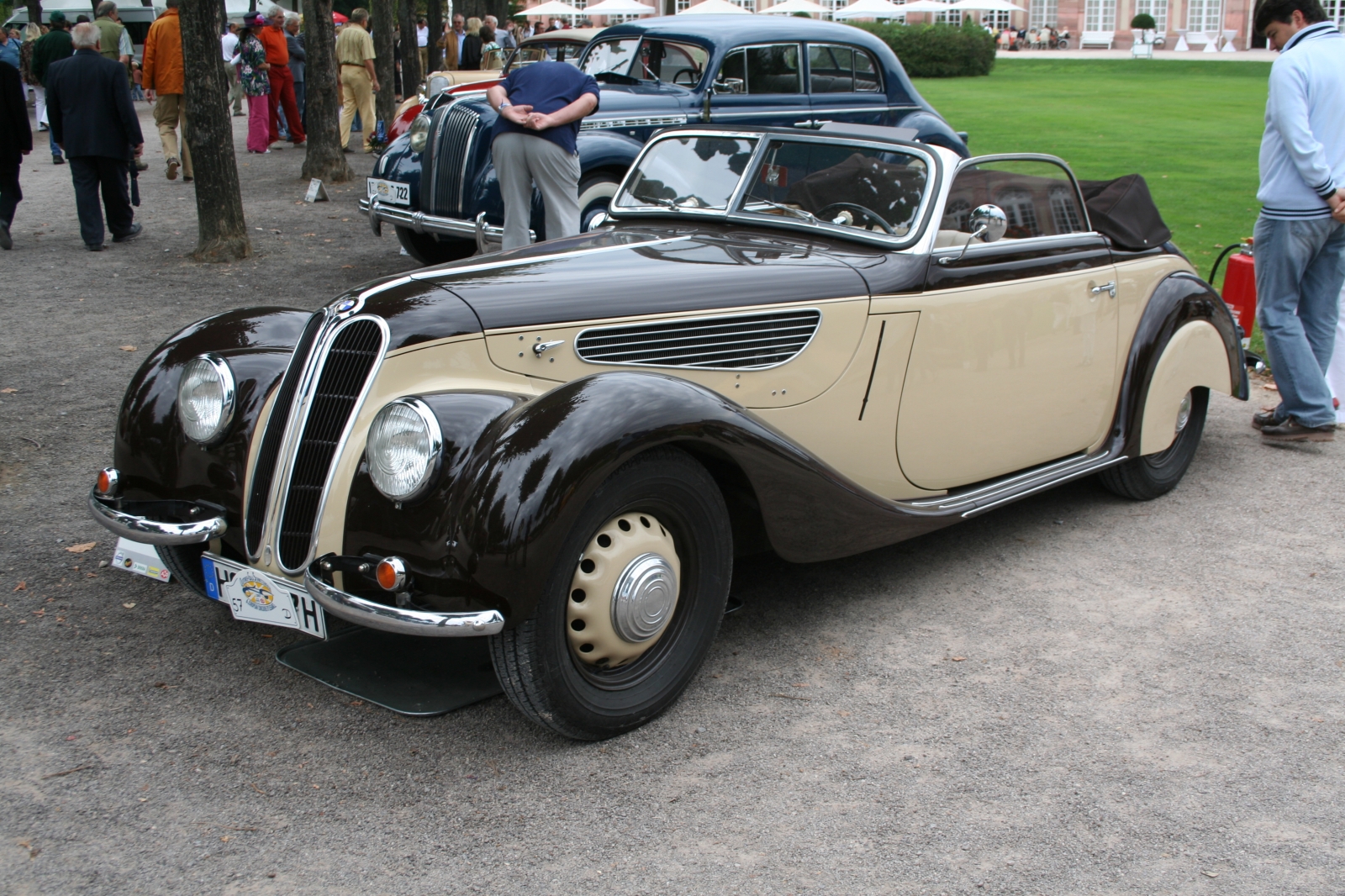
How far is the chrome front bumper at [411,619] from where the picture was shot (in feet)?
9.30

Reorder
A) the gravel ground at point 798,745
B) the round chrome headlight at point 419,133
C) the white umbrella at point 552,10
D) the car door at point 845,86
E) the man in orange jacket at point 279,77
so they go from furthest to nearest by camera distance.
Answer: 1. the white umbrella at point 552,10
2. the man in orange jacket at point 279,77
3. the car door at point 845,86
4. the round chrome headlight at point 419,133
5. the gravel ground at point 798,745

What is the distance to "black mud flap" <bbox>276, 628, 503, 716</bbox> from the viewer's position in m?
3.24

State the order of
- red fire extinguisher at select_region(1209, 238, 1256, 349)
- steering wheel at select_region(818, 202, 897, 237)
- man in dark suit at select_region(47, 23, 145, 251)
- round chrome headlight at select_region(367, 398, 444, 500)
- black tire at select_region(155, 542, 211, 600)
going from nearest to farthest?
round chrome headlight at select_region(367, 398, 444, 500) → black tire at select_region(155, 542, 211, 600) → steering wheel at select_region(818, 202, 897, 237) → red fire extinguisher at select_region(1209, 238, 1256, 349) → man in dark suit at select_region(47, 23, 145, 251)

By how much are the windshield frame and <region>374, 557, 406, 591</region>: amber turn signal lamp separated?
2164 millimetres

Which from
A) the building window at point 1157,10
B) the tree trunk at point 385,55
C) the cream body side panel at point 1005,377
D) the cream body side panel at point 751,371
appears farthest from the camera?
the building window at point 1157,10

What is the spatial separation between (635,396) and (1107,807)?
1.64 meters

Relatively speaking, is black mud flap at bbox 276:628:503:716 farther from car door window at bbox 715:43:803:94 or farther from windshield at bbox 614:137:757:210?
car door window at bbox 715:43:803:94

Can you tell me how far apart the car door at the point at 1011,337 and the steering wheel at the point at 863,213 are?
8.5 inches

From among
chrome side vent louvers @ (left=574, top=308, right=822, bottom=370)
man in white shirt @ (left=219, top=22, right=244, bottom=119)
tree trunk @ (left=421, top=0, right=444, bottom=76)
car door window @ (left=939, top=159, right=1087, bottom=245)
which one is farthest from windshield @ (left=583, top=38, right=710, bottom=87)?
tree trunk @ (left=421, top=0, right=444, bottom=76)

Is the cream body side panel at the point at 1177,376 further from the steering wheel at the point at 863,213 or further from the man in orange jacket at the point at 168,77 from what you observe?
the man in orange jacket at the point at 168,77

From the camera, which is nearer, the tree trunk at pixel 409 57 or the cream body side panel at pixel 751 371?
the cream body side panel at pixel 751 371

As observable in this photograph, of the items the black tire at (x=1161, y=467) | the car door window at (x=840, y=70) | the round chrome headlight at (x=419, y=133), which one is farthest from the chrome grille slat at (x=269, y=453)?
the car door window at (x=840, y=70)

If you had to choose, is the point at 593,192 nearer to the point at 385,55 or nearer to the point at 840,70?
the point at 840,70

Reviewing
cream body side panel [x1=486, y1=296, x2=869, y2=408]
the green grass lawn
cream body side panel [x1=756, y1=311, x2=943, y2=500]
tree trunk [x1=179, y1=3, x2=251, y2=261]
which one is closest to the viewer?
cream body side panel [x1=486, y1=296, x2=869, y2=408]
